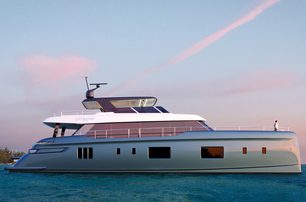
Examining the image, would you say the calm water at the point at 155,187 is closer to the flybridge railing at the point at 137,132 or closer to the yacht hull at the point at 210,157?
the yacht hull at the point at 210,157

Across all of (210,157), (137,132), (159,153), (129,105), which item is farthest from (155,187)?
(129,105)

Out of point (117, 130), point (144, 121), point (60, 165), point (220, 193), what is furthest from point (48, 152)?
point (220, 193)

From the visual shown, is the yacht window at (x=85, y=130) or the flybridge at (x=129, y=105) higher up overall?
the flybridge at (x=129, y=105)

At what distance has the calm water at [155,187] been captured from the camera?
1444 centimetres

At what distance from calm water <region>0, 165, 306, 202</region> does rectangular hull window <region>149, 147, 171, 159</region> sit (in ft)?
3.70

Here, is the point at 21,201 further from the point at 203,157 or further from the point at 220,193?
the point at 203,157

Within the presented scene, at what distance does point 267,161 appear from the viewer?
2119 centimetres

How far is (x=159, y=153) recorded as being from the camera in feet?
70.5

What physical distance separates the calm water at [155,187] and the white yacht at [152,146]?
72cm

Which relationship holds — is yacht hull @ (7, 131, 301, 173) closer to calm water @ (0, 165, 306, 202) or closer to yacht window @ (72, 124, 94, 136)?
calm water @ (0, 165, 306, 202)

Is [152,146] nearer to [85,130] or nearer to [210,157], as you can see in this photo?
[210,157]

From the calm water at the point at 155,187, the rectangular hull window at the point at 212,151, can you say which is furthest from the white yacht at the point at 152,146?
the calm water at the point at 155,187

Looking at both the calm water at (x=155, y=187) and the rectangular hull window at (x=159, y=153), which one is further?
the rectangular hull window at (x=159, y=153)

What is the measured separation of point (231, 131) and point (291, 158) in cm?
366
